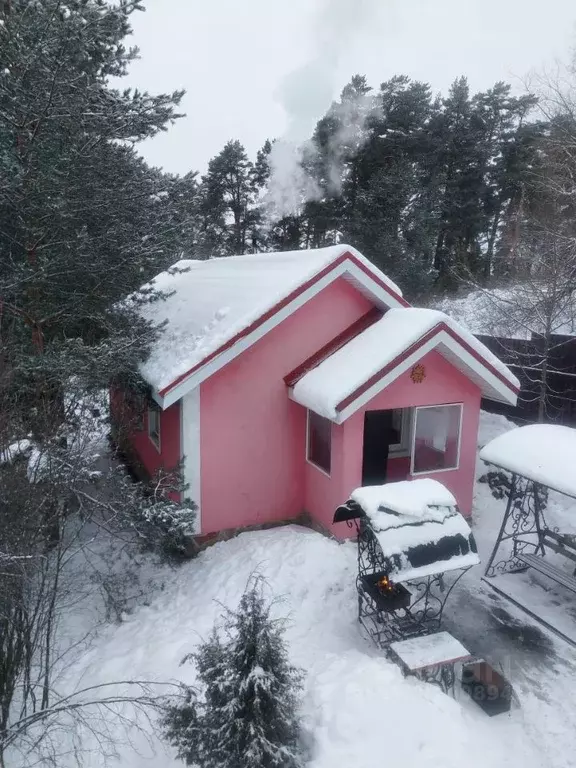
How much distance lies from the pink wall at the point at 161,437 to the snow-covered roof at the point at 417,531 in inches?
163

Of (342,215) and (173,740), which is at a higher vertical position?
(342,215)

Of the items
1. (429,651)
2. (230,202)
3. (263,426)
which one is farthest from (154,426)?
(230,202)

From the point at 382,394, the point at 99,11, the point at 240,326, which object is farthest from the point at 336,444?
the point at 99,11

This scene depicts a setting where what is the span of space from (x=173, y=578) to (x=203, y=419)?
2.72 meters

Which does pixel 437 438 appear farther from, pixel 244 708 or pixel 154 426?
pixel 244 708

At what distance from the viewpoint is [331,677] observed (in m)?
6.09

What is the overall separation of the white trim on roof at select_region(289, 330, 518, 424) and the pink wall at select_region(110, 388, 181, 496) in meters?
2.33

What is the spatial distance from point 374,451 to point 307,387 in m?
2.56

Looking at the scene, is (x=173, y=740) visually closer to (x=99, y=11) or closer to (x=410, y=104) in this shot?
(x=99, y=11)

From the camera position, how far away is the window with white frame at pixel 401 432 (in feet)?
39.2

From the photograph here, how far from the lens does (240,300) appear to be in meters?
10.6

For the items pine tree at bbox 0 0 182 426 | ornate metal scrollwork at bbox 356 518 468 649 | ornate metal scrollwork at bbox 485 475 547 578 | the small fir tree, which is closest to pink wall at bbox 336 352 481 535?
ornate metal scrollwork at bbox 485 475 547 578

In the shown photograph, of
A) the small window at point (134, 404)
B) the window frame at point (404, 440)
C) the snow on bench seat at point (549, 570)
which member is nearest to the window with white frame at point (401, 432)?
the window frame at point (404, 440)

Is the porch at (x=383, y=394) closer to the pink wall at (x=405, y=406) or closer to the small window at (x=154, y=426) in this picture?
the pink wall at (x=405, y=406)
